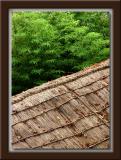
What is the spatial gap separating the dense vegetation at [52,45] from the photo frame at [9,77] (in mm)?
6026

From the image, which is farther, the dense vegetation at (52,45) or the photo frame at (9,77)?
the dense vegetation at (52,45)

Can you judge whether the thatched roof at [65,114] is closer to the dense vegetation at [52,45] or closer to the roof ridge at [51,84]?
the roof ridge at [51,84]

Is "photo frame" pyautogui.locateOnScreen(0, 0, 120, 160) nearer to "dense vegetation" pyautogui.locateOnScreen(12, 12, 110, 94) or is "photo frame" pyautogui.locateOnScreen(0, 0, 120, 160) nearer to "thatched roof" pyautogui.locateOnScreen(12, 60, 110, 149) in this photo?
"thatched roof" pyautogui.locateOnScreen(12, 60, 110, 149)

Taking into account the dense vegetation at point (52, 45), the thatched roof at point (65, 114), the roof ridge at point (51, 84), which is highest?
the dense vegetation at point (52, 45)

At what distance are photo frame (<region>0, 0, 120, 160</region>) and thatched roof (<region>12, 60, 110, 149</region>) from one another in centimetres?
119

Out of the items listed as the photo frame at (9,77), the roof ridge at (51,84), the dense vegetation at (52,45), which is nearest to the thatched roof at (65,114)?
the roof ridge at (51,84)

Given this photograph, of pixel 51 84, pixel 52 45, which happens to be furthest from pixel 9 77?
pixel 52 45

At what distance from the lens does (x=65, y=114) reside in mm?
4754

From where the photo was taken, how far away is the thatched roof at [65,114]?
166 inches

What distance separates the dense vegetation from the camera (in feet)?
30.1

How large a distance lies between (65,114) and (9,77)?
2047 mm

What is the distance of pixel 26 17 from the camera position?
30.9ft

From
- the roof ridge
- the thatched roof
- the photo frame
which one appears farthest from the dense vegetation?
the photo frame
